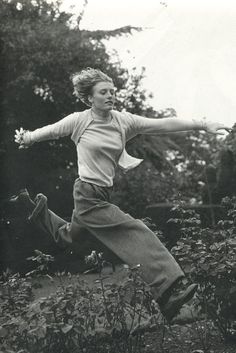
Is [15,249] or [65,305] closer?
[65,305]

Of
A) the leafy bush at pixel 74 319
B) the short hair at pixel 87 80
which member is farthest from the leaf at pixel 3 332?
the short hair at pixel 87 80

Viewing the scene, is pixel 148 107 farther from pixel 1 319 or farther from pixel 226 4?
pixel 1 319

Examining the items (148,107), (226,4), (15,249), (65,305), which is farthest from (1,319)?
(148,107)

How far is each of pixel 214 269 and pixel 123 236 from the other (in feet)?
2.71

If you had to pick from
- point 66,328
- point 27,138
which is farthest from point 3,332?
point 27,138

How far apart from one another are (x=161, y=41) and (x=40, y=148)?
322 cm

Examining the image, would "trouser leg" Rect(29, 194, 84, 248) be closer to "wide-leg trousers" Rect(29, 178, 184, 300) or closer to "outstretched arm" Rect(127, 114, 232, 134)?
"wide-leg trousers" Rect(29, 178, 184, 300)

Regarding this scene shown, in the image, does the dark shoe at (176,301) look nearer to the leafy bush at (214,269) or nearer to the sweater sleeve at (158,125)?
the leafy bush at (214,269)

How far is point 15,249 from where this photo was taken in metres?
10.3

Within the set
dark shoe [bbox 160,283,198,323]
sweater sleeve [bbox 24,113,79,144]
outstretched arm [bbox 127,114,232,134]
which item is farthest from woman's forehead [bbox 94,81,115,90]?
dark shoe [bbox 160,283,198,323]

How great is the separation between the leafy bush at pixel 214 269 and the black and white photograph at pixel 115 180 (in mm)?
12

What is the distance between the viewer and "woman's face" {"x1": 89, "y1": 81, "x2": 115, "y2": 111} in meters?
4.41

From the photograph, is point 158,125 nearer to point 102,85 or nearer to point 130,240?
point 102,85

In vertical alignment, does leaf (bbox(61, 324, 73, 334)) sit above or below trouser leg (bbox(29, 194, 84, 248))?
below
